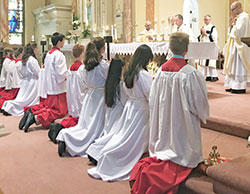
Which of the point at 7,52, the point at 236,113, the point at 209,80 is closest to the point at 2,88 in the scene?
the point at 7,52

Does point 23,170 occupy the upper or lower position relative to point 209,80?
lower

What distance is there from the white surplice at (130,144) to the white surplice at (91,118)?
2.71ft

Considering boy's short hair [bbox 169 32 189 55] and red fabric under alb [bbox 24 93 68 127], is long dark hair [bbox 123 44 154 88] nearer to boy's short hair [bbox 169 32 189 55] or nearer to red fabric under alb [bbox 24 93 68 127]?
boy's short hair [bbox 169 32 189 55]

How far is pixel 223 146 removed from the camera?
158 inches

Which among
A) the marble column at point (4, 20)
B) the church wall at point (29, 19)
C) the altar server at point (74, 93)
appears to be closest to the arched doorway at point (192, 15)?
the church wall at point (29, 19)

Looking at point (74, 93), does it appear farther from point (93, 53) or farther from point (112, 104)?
point (112, 104)

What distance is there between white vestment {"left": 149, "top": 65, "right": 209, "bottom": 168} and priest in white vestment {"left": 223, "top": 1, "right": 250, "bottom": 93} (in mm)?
4010

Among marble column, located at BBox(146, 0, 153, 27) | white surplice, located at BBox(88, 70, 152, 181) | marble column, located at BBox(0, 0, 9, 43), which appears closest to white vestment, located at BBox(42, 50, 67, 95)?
white surplice, located at BBox(88, 70, 152, 181)

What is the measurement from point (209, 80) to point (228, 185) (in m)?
7.32

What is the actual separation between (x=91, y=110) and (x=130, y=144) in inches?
44.4

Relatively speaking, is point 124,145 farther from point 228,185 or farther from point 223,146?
point 228,185

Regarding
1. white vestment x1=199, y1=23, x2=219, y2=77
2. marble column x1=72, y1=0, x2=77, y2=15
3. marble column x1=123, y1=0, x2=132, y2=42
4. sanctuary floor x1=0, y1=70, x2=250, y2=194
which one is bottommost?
sanctuary floor x1=0, y1=70, x2=250, y2=194

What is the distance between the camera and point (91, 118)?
490 centimetres

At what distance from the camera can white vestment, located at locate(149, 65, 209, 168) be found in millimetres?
3240
